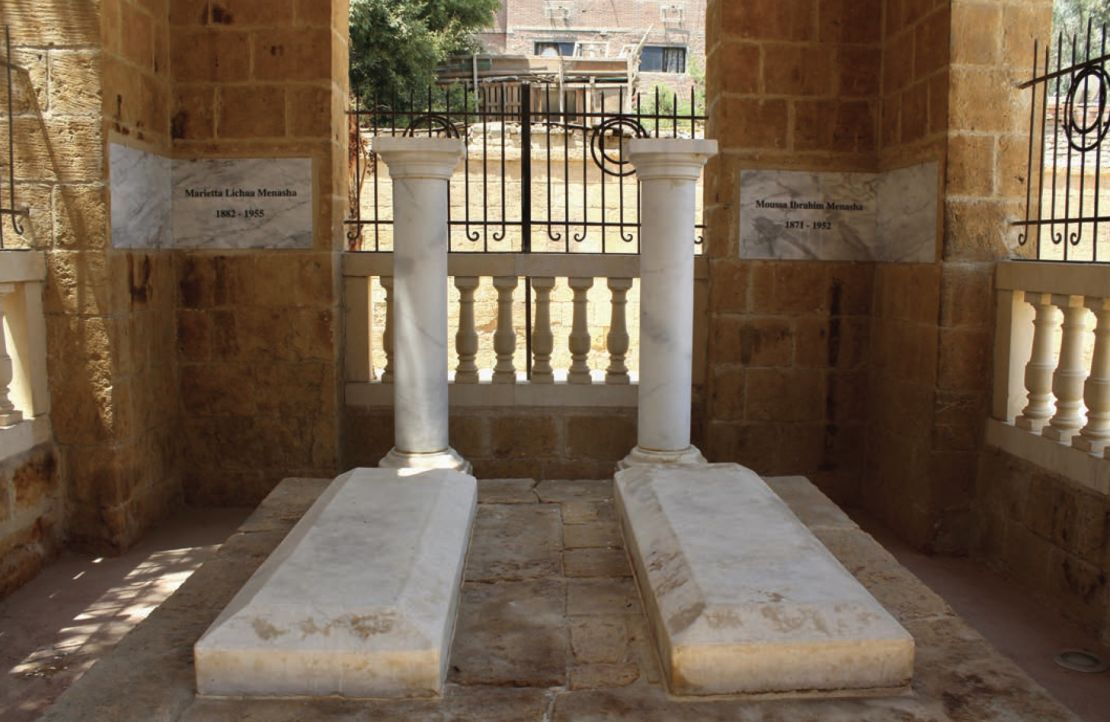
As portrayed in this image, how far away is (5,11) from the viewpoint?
4.73 metres

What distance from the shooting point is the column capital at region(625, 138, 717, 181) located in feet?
14.4

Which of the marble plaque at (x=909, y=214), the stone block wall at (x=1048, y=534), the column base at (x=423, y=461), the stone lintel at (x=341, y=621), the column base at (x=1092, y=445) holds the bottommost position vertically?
the stone block wall at (x=1048, y=534)

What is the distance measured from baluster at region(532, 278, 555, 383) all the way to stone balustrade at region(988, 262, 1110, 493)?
2400mm

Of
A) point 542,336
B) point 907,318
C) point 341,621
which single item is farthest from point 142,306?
point 907,318

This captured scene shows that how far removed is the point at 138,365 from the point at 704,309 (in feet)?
10.3

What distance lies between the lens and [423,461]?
14.7 ft

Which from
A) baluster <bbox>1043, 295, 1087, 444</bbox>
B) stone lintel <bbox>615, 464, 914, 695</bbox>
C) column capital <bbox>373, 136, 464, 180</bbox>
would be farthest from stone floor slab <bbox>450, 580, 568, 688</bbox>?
baluster <bbox>1043, 295, 1087, 444</bbox>

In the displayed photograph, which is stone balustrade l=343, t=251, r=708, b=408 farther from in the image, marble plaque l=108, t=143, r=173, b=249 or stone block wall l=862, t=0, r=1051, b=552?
stone block wall l=862, t=0, r=1051, b=552

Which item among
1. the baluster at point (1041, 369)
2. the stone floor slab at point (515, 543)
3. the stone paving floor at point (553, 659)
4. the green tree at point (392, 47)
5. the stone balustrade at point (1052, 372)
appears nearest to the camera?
the stone paving floor at point (553, 659)

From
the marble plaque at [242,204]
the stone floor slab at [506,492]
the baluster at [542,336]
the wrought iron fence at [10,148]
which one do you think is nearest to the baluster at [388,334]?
the marble plaque at [242,204]

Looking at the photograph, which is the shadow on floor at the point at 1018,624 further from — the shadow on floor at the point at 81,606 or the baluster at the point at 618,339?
the shadow on floor at the point at 81,606

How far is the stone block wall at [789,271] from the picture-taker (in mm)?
5711

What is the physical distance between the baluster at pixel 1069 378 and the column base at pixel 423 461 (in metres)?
2.64

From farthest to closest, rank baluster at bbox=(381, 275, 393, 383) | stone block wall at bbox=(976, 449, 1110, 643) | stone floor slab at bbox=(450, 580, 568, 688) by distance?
1. baluster at bbox=(381, 275, 393, 383)
2. stone block wall at bbox=(976, 449, 1110, 643)
3. stone floor slab at bbox=(450, 580, 568, 688)
